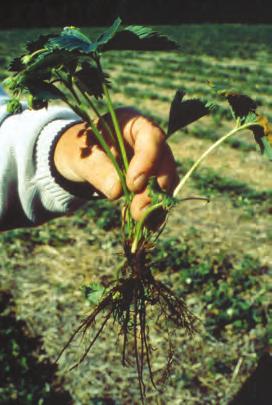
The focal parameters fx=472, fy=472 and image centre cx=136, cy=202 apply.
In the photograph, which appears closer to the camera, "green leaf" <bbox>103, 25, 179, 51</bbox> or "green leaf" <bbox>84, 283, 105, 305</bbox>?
"green leaf" <bbox>103, 25, 179, 51</bbox>

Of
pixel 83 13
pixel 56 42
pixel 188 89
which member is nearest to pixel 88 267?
pixel 56 42

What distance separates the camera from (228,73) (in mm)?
12258

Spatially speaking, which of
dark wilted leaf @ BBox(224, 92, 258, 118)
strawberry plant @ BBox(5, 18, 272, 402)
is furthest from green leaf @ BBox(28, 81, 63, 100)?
dark wilted leaf @ BBox(224, 92, 258, 118)

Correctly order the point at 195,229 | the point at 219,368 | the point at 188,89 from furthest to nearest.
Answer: the point at 188,89, the point at 195,229, the point at 219,368

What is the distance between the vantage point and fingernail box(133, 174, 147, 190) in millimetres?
1166

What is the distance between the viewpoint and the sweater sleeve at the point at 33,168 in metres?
1.74

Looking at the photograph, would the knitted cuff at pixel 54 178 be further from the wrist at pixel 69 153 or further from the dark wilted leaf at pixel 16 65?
the dark wilted leaf at pixel 16 65

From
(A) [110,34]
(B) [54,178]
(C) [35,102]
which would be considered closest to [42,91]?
(C) [35,102]

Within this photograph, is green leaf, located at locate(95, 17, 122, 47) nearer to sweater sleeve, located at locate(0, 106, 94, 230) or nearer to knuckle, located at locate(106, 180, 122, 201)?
knuckle, located at locate(106, 180, 122, 201)

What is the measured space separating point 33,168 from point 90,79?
741 millimetres

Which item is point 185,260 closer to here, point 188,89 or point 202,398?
point 202,398

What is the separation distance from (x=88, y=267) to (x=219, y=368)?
1361mm

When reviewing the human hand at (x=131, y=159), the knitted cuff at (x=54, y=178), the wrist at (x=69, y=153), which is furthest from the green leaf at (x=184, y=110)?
the knitted cuff at (x=54, y=178)

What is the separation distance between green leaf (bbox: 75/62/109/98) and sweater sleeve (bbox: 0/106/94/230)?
578 millimetres
